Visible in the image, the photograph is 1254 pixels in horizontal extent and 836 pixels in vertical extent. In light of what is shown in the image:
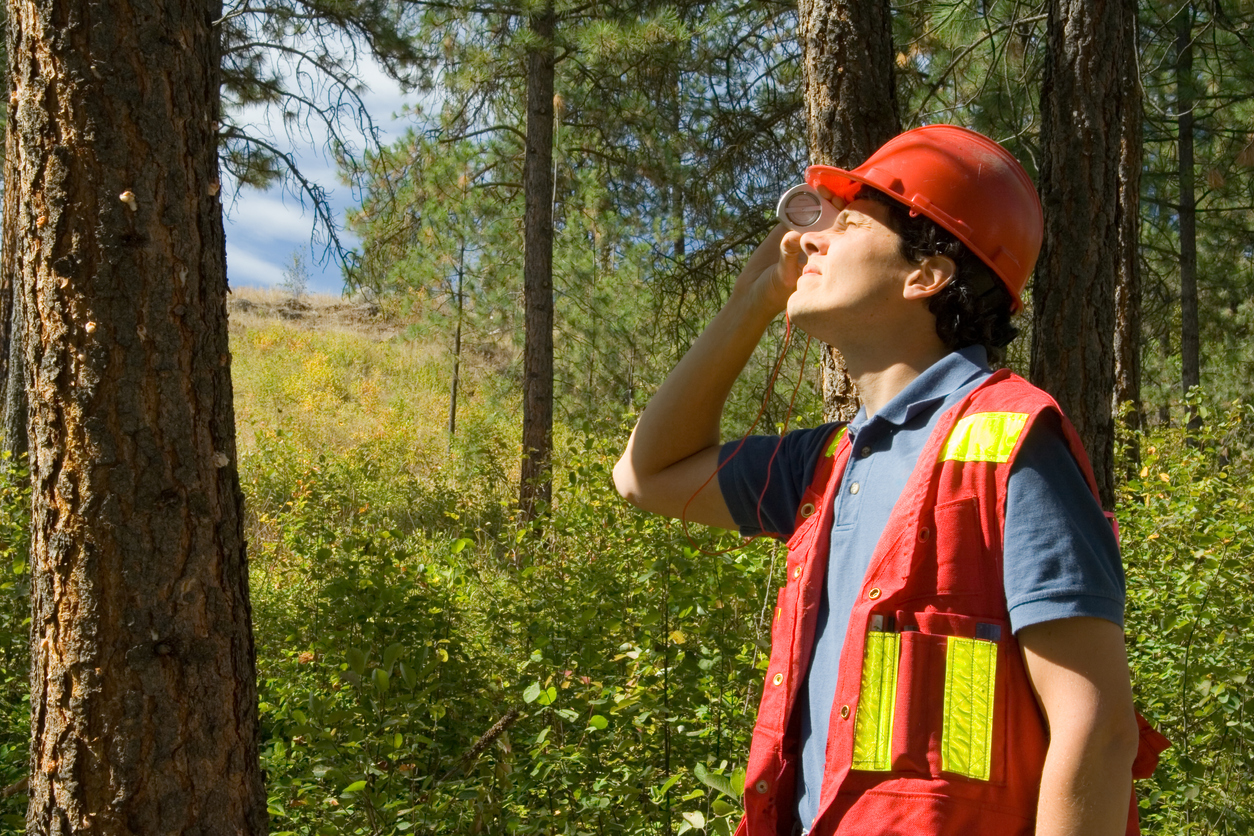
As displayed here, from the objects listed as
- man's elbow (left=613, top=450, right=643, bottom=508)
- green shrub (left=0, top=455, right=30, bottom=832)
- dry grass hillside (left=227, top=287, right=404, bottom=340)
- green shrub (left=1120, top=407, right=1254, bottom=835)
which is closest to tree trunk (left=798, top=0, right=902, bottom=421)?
green shrub (left=1120, top=407, right=1254, bottom=835)

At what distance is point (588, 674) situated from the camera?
331 centimetres

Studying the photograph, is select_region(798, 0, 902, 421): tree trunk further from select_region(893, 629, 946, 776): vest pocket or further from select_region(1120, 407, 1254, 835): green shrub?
select_region(893, 629, 946, 776): vest pocket

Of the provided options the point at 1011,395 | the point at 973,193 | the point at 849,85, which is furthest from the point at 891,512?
the point at 849,85

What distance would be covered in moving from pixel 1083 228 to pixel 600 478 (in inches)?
93.6

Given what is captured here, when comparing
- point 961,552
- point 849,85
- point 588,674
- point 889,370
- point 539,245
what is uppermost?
point 539,245

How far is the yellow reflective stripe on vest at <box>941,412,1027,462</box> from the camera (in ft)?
3.75

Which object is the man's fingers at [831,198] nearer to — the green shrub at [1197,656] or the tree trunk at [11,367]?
the green shrub at [1197,656]

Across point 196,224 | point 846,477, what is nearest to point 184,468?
point 196,224

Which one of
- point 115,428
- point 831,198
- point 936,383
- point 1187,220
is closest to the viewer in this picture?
point 936,383

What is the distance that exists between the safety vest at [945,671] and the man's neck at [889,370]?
0.17 m

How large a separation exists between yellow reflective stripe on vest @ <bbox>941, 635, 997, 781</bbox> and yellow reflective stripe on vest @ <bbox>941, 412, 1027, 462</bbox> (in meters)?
0.21

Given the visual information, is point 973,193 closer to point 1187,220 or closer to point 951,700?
point 951,700

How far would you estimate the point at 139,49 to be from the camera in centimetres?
217

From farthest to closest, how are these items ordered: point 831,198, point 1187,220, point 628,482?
point 1187,220, point 628,482, point 831,198
